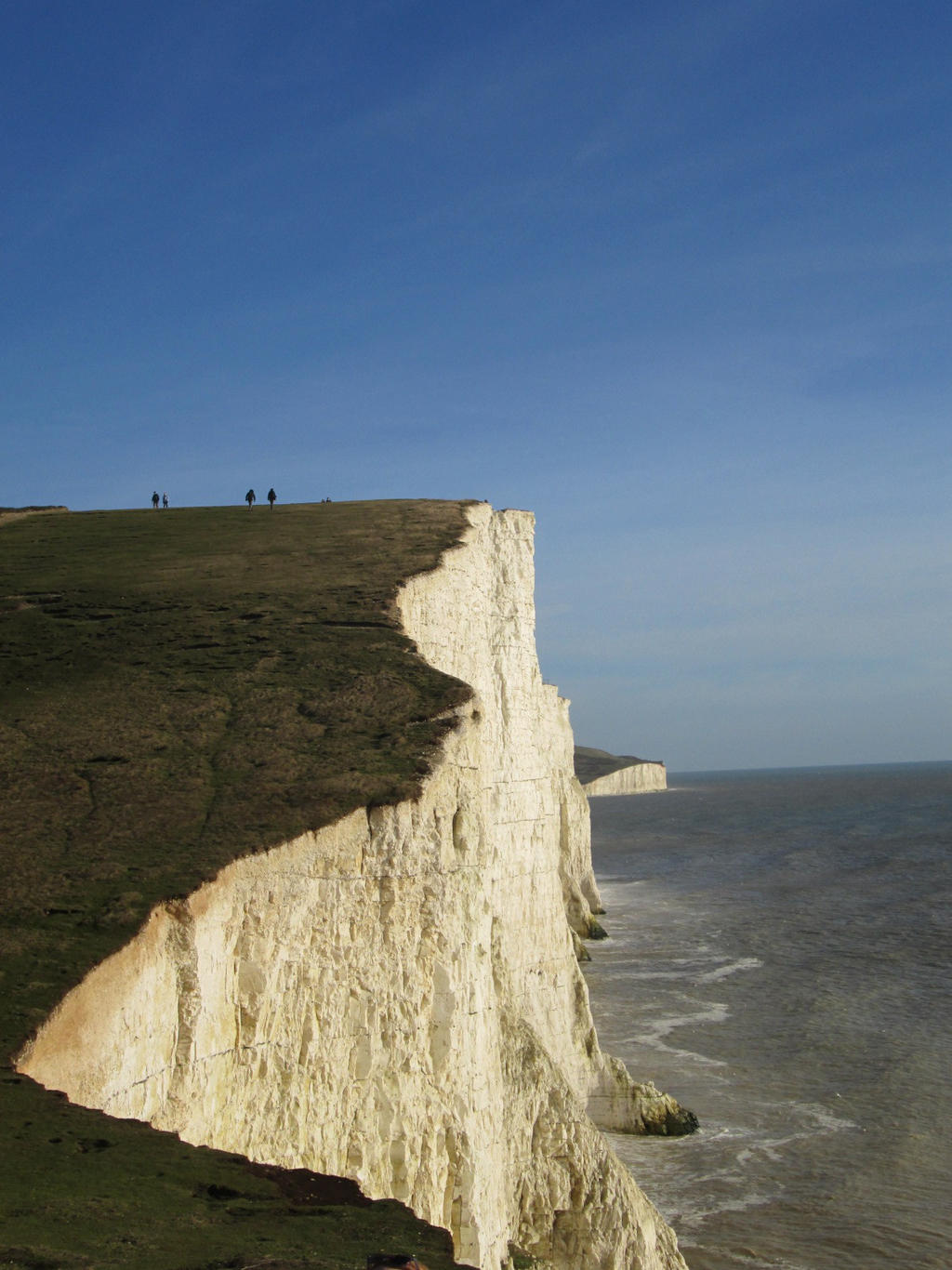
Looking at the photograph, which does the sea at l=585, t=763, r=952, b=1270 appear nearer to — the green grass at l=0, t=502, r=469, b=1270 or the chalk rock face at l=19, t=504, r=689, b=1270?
the chalk rock face at l=19, t=504, r=689, b=1270

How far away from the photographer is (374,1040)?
1295 centimetres

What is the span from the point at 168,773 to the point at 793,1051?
21.5m

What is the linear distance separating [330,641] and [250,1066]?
9.91 m

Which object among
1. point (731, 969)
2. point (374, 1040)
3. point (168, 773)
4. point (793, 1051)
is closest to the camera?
point (374, 1040)

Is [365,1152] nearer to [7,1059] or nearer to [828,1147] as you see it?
[7,1059]

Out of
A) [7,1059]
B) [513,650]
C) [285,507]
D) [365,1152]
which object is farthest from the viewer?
[285,507]

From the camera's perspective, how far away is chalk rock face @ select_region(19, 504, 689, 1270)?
1048cm

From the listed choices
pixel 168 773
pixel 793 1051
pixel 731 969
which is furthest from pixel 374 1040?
pixel 731 969

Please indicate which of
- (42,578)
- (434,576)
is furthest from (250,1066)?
(42,578)

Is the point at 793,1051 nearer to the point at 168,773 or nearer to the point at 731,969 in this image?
→ the point at 731,969

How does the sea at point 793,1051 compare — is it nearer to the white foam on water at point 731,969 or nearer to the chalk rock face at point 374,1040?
the white foam on water at point 731,969

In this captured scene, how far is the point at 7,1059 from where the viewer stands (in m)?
8.95

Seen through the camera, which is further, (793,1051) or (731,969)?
(731,969)

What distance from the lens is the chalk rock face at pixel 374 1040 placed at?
1048 centimetres
